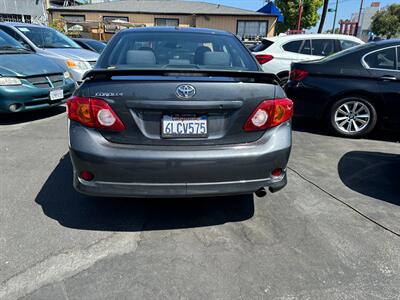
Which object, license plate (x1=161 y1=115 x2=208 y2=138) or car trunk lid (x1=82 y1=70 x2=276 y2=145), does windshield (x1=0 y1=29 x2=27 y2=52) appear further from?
license plate (x1=161 y1=115 x2=208 y2=138)

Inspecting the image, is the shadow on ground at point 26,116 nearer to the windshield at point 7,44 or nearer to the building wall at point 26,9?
the windshield at point 7,44

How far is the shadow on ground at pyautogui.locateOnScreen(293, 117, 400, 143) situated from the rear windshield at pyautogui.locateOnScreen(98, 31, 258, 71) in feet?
9.34

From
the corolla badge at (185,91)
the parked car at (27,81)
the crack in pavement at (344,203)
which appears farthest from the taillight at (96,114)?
the parked car at (27,81)

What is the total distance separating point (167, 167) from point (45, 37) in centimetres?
792

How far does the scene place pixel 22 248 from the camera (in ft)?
7.76

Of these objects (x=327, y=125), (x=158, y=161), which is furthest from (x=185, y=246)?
(x=327, y=125)

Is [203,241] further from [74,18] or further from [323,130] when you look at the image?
[74,18]

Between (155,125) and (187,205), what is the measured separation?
1056mm

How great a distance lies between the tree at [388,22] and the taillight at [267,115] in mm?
52701

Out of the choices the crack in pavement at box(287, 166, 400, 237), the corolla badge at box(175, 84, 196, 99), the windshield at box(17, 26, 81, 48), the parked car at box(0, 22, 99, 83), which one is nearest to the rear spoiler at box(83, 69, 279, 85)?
the corolla badge at box(175, 84, 196, 99)

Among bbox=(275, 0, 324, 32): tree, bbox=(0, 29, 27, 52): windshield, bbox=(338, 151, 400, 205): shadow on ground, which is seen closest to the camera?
Result: bbox=(338, 151, 400, 205): shadow on ground

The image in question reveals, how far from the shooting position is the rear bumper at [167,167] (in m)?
2.23

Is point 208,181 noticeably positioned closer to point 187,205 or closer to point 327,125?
point 187,205

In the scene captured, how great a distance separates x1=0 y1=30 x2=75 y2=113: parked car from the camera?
522cm
